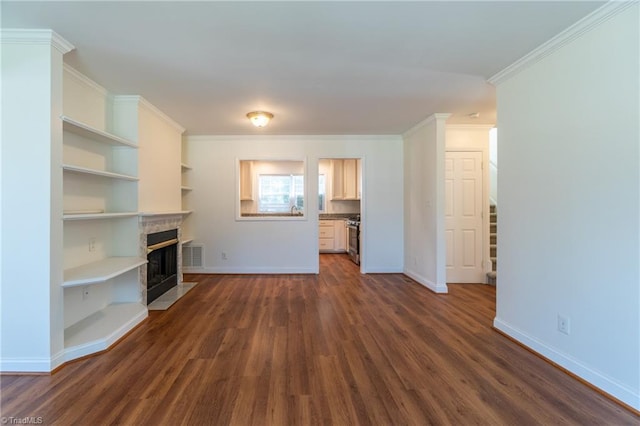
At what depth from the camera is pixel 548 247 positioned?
2.19 m

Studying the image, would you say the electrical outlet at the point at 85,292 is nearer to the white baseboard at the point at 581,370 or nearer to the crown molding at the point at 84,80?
the crown molding at the point at 84,80

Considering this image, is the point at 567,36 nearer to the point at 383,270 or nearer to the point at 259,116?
the point at 259,116

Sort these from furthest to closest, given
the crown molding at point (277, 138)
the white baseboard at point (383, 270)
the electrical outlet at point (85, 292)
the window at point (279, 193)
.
Result: the window at point (279, 193)
the white baseboard at point (383, 270)
the crown molding at point (277, 138)
the electrical outlet at point (85, 292)

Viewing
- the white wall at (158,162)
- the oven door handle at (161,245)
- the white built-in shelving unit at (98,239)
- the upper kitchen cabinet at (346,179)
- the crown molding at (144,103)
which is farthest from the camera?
the upper kitchen cabinet at (346,179)

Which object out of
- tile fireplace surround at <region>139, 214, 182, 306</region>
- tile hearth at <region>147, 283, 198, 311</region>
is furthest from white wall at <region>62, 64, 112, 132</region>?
tile hearth at <region>147, 283, 198, 311</region>

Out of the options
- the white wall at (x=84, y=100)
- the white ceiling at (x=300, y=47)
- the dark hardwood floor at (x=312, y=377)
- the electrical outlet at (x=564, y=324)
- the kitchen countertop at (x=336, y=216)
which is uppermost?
the white ceiling at (x=300, y=47)

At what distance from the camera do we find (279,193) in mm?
7359

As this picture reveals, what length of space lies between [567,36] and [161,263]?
4926 mm

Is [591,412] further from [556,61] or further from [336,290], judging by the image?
[336,290]

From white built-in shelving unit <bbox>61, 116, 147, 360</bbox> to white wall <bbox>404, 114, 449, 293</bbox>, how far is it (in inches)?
145

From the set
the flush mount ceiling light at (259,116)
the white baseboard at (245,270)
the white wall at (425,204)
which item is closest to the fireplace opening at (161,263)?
the white baseboard at (245,270)

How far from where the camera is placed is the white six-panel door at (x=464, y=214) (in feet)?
14.4

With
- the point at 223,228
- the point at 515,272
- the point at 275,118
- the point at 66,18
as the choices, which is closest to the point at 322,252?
the point at 223,228

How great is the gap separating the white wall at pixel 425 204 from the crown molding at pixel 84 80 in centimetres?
397
